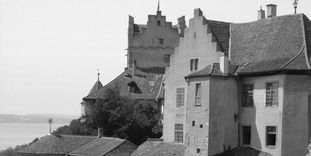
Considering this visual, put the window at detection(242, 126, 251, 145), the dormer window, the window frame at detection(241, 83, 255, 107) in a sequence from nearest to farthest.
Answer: the window frame at detection(241, 83, 255, 107) < the window at detection(242, 126, 251, 145) < the dormer window

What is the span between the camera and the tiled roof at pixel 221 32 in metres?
45.4

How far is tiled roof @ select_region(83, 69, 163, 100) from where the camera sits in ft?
235

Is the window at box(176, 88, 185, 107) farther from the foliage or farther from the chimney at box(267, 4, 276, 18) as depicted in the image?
the foliage

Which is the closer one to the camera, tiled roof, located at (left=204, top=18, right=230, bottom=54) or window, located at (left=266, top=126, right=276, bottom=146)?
window, located at (left=266, top=126, right=276, bottom=146)

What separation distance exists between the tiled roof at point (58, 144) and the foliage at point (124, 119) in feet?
7.16

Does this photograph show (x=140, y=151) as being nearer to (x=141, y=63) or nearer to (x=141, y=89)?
(x=141, y=89)

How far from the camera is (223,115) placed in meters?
42.5

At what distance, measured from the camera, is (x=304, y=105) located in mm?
39719

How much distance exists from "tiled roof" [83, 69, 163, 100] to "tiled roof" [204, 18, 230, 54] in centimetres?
2338

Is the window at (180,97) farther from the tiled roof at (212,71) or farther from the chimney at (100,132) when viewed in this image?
the chimney at (100,132)

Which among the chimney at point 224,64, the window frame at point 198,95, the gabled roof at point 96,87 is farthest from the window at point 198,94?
the gabled roof at point 96,87

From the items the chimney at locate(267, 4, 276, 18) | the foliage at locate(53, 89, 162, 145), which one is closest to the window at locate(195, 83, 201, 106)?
the chimney at locate(267, 4, 276, 18)

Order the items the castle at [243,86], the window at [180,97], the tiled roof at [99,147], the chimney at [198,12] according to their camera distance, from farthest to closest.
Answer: the tiled roof at [99,147] → the window at [180,97] → the chimney at [198,12] → the castle at [243,86]

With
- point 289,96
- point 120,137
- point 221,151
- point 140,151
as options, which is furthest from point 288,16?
point 120,137
